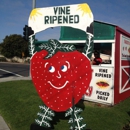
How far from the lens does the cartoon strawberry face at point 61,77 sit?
3.72m

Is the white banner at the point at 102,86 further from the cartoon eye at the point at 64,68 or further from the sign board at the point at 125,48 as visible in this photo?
the cartoon eye at the point at 64,68

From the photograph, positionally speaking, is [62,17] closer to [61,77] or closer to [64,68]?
[64,68]

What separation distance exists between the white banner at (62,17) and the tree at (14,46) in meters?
35.2

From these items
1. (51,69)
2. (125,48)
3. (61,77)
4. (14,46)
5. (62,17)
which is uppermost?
(14,46)

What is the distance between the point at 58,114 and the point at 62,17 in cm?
277

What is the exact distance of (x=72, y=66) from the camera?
3781mm

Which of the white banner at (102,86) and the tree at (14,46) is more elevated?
the tree at (14,46)

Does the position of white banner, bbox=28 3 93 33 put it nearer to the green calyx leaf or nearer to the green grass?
the green calyx leaf

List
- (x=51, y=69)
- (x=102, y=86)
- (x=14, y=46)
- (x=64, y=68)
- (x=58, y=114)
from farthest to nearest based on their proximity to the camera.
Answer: (x=14, y=46) < (x=102, y=86) < (x=58, y=114) < (x=51, y=69) < (x=64, y=68)

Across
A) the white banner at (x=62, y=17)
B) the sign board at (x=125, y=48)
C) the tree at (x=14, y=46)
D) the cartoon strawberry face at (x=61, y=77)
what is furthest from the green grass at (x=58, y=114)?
the tree at (x=14, y=46)

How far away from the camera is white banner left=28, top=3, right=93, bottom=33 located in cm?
364

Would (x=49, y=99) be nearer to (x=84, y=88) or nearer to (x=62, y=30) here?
(x=84, y=88)

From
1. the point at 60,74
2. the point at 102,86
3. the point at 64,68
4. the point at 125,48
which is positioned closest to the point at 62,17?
the point at 64,68

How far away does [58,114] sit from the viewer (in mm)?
5367
